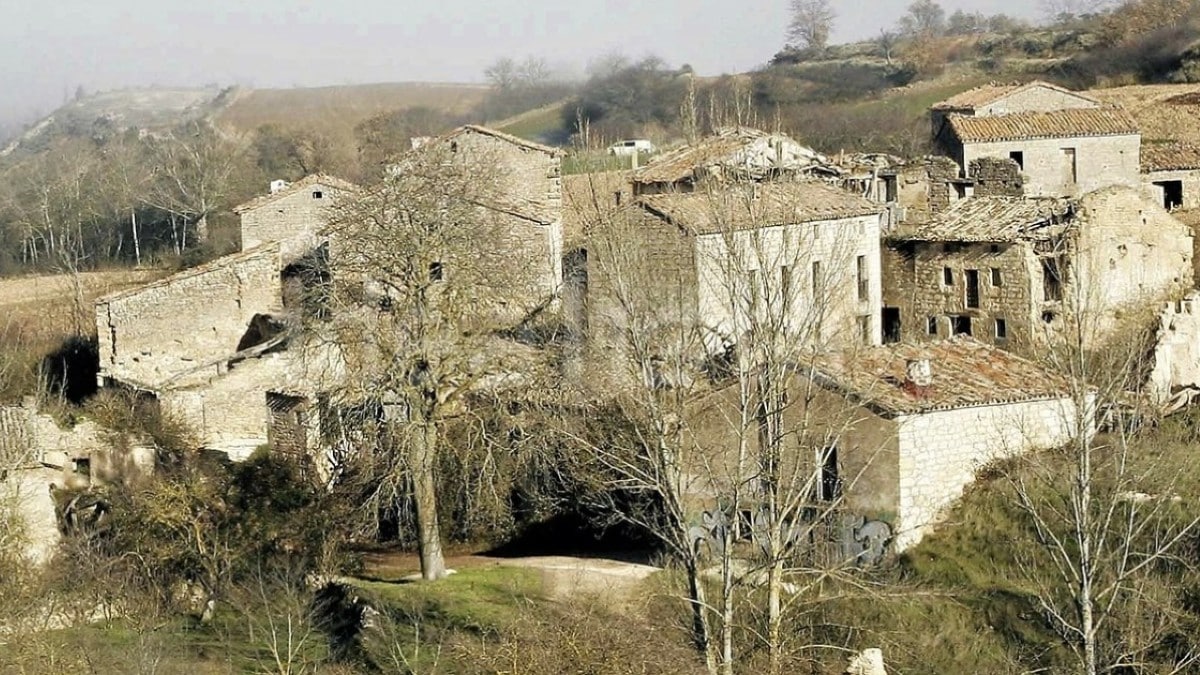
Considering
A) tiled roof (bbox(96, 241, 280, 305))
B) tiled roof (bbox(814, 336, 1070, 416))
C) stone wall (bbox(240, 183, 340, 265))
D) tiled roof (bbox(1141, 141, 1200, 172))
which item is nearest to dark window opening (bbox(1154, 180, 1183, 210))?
tiled roof (bbox(1141, 141, 1200, 172))

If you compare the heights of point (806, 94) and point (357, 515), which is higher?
point (806, 94)

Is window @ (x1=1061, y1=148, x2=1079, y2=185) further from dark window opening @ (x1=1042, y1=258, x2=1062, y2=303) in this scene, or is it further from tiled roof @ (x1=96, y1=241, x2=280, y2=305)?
tiled roof @ (x1=96, y1=241, x2=280, y2=305)

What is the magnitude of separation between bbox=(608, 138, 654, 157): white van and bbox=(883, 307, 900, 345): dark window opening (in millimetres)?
10119

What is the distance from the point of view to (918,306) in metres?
26.0

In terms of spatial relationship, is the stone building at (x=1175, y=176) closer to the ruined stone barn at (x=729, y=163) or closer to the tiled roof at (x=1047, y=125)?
the tiled roof at (x=1047, y=125)

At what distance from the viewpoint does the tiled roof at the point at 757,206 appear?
16.2m

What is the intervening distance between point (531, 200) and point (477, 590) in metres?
11.9

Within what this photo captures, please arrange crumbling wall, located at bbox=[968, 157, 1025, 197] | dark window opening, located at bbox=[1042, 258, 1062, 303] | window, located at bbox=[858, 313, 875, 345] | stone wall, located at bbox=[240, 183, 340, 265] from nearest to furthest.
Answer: dark window opening, located at bbox=[1042, 258, 1062, 303] → window, located at bbox=[858, 313, 875, 345] → crumbling wall, located at bbox=[968, 157, 1025, 197] → stone wall, located at bbox=[240, 183, 340, 265]

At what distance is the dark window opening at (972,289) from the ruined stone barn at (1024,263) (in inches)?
0.6

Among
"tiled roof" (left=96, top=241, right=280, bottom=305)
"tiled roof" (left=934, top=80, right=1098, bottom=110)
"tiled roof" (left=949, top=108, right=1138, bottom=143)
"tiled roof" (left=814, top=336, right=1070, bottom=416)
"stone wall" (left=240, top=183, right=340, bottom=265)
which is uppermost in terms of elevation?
"tiled roof" (left=934, top=80, right=1098, bottom=110)

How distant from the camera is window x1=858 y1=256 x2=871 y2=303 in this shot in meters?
25.3

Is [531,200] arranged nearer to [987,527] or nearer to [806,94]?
[987,527]

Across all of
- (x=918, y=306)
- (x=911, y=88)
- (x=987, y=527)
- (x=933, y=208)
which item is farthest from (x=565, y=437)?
(x=911, y=88)

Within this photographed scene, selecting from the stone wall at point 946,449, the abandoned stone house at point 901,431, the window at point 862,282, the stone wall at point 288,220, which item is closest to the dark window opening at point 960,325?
the window at point 862,282
